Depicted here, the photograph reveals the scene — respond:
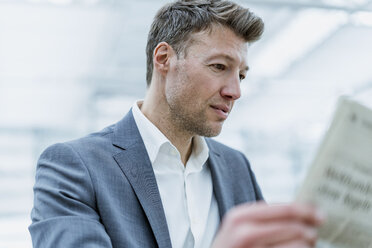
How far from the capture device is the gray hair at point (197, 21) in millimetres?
1534

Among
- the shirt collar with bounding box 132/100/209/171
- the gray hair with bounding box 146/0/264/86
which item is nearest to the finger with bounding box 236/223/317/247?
the shirt collar with bounding box 132/100/209/171

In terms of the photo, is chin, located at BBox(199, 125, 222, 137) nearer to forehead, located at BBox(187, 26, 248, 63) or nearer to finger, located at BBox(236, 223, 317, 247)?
forehead, located at BBox(187, 26, 248, 63)

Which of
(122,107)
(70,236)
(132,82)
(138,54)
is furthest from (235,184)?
(122,107)

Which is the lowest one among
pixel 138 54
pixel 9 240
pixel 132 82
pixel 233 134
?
pixel 9 240

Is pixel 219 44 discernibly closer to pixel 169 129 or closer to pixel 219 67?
pixel 219 67

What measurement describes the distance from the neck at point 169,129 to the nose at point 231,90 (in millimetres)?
174

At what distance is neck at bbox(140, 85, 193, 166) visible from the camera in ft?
5.04

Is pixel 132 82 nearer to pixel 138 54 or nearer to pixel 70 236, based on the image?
pixel 138 54

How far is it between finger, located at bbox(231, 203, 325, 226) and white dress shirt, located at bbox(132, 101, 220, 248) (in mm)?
792

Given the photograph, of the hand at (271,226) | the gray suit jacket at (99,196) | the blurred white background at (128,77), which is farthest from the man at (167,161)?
the blurred white background at (128,77)

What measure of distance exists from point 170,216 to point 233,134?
830 centimetres

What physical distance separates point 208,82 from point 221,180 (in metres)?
0.30

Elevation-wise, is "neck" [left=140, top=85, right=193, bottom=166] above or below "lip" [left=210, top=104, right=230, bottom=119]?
below

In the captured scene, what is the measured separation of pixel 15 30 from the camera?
5.44 m
